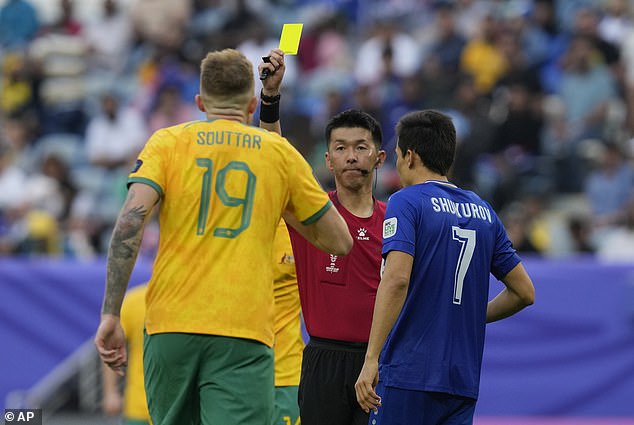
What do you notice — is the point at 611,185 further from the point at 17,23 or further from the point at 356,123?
the point at 17,23

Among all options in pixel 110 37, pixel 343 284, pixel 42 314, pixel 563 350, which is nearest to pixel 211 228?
pixel 343 284

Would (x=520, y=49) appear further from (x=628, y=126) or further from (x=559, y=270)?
(x=559, y=270)

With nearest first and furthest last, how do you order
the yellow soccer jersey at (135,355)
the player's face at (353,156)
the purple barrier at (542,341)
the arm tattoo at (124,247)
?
the arm tattoo at (124,247)
the player's face at (353,156)
the yellow soccer jersey at (135,355)
the purple barrier at (542,341)

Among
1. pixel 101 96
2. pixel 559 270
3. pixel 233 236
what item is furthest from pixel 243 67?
pixel 101 96

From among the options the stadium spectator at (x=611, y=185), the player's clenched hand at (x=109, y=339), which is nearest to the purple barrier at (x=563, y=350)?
the stadium spectator at (x=611, y=185)

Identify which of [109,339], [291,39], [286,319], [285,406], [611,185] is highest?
[611,185]

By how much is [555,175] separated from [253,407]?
10.7 meters

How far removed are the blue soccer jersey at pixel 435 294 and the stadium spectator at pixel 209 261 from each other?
0.67 meters

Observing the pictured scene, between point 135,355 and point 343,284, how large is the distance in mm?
2348

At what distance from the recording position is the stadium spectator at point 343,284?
6.61 metres

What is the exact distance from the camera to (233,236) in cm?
532

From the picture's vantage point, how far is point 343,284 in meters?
6.72

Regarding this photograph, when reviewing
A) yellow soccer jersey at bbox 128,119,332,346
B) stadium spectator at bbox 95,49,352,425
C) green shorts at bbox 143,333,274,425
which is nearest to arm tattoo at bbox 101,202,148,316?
stadium spectator at bbox 95,49,352,425

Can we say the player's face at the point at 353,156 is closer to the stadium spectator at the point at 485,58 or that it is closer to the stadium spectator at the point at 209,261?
the stadium spectator at the point at 209,261
